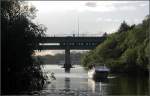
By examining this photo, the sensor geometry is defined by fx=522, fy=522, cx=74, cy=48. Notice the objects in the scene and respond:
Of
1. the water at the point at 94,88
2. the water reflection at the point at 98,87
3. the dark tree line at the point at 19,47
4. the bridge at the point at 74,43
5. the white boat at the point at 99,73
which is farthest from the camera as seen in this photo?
the bridge at the point at 74,43

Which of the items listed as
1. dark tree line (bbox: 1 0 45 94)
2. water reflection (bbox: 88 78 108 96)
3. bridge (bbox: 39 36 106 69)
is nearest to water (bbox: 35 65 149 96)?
water reflection (bbox: 88 78 108 96)

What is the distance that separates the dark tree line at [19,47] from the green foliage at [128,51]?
4510 centimetres

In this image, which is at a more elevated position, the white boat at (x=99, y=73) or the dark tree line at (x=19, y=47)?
the dark tree line at (x=19, y=47)

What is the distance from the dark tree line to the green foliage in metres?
45.1

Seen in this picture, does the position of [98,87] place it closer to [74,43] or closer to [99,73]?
[99,73]

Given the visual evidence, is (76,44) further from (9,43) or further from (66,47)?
(9,43)

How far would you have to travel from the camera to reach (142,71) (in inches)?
4281

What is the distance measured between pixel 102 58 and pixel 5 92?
9504 cm

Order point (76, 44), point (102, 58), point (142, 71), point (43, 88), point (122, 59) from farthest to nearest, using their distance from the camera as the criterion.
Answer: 1. point (76, 44)
2. point (102, 58)
3. point (122, 59)
4. point (142, 71)
5. point (43, 88)

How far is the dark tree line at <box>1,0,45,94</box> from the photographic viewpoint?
141ft

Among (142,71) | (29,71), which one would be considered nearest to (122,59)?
(142,71)

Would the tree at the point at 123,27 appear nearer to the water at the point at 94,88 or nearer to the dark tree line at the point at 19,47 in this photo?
the water at the point at 94,88

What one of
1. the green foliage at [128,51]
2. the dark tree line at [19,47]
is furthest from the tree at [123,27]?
the dark tree line at [19,47]

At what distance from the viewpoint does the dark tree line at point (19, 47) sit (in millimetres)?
43016
